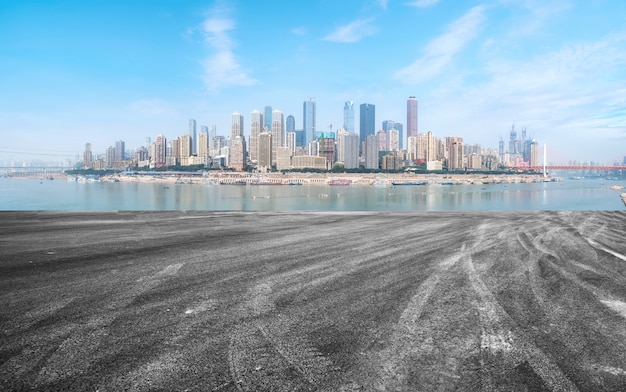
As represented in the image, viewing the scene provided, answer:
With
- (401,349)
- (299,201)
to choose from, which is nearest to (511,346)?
(401,349)

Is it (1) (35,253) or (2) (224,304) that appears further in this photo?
(1) (35,253)

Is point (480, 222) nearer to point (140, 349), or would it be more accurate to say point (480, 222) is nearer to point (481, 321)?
point (481, 321)

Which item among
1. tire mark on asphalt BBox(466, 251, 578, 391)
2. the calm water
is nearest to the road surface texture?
tire mark on asphalt BBox(466, 251, 578, 391)

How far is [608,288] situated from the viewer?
6.07m

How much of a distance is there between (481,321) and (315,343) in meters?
2.04

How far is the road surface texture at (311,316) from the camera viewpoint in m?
3.28

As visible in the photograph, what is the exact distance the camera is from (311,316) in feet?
15.3

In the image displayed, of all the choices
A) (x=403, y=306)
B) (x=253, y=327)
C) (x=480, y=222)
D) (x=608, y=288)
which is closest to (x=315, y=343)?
(x=253, y=327)

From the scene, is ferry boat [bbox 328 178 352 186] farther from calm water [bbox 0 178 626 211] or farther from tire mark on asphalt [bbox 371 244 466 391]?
tire mark on asphalt [bbox 371 244 466 391]

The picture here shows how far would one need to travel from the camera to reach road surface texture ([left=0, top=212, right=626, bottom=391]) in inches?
129

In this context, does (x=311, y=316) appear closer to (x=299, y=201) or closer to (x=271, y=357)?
(x=271, y=357)

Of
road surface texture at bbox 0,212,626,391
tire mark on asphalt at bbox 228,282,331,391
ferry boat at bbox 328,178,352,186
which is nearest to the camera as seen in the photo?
tire mark on asphalt at bbox 228,282,331,391

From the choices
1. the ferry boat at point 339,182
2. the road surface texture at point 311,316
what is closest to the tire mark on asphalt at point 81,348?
the road surface texture at point 311,316

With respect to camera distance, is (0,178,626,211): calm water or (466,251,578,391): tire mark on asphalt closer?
(466,251,578,391): tire mark on asphalt
